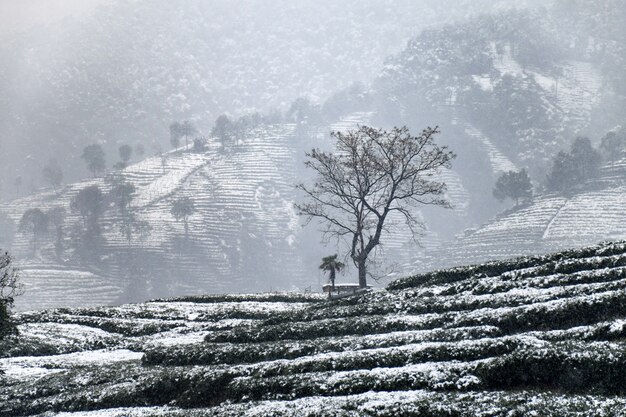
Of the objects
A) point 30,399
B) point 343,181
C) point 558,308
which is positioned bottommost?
point 30,399

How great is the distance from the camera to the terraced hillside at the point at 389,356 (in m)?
29.6

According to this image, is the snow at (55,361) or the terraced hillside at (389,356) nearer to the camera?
the terraced hillside at (389,356)

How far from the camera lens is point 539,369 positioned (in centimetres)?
3030

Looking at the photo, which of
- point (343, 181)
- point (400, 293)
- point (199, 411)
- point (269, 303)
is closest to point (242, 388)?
point (199, 411)

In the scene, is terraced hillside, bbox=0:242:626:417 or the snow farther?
the snow

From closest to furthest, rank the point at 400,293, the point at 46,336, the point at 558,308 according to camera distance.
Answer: the point at 558,308 < the point at 400,293 < the point at 46,336

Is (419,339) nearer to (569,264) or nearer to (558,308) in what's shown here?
(558,308)

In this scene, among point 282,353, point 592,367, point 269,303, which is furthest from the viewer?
point 269,303

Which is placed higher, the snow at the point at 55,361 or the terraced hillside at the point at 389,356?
the terraced hillside at the point at 389,356

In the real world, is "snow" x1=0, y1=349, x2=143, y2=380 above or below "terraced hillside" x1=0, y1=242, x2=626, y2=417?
below

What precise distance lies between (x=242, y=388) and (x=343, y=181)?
3607 cm

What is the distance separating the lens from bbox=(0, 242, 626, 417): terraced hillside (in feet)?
97.0

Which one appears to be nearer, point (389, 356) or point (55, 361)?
point (389, 356)

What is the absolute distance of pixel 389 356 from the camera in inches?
1406
